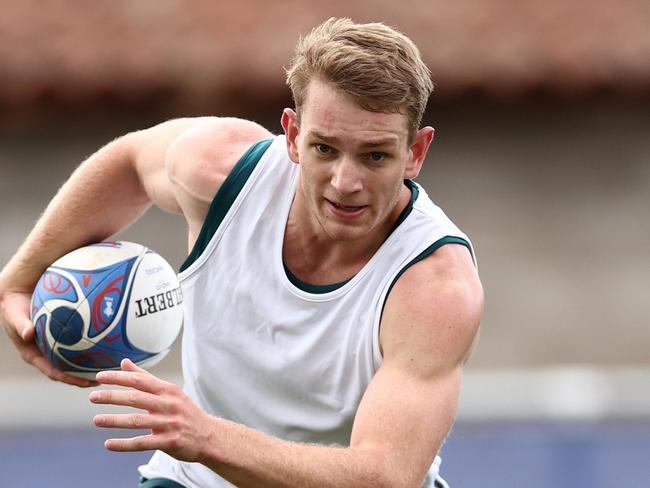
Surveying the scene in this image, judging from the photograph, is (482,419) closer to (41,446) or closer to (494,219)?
(41,446)

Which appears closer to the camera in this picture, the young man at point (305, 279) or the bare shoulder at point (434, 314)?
the young man at point (305, 279)

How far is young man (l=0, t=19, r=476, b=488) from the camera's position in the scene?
16.0ft

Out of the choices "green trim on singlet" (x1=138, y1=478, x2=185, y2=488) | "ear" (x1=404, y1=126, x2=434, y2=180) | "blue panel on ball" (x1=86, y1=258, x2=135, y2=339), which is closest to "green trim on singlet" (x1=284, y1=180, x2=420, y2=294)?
"ear" (x1=404, y1=126, x2=434, y2=180)

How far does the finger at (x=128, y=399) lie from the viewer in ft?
14.8

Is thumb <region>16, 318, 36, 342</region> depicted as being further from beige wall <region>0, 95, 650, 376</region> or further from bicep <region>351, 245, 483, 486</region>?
beige wall <region>0, 95, 650, 376</region>

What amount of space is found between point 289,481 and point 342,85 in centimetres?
136

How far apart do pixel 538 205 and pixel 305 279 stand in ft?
24.9

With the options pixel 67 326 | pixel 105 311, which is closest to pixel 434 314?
pixel 105 311

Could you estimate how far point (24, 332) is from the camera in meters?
5.76

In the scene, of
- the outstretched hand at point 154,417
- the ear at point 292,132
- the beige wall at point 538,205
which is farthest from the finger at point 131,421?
the beige wall at point 538,205

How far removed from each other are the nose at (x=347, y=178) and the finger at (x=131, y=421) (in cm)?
107

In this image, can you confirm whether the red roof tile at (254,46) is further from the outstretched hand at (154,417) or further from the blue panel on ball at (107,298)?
the outstretched hand at (154,417)

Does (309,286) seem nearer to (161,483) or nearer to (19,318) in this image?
(161,483)

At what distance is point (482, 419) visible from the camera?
8.91 meters
